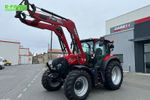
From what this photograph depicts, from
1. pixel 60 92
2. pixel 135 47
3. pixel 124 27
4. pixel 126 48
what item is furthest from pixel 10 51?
pixel 60 92

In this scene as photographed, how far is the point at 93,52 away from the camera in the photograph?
577 centimetres

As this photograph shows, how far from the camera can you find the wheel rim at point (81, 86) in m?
4.39

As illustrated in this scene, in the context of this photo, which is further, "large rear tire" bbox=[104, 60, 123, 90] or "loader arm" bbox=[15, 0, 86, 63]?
"large rear tire" bbox=[104, 60, 123, 90]

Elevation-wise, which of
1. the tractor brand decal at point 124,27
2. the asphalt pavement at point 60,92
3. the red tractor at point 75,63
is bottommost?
the asphalt pavement at point 60,92

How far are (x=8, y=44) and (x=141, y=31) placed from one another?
36097 millimetres

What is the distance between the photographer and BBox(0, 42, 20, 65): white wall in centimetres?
3574

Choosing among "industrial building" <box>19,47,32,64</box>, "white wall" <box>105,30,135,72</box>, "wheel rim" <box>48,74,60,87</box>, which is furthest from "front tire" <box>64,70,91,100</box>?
"industrial building" <box>19,47,32,64</box>

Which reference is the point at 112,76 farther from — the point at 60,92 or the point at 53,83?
the point at 53,83

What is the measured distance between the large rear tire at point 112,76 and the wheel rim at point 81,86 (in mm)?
1384

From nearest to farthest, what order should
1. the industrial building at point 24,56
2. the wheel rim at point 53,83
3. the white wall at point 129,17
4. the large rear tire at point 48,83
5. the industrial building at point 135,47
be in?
the large rear tire at point 48,83, the wheel rim at point 53,83, the industrial building at point 135,47, the white wall at point 129,17, the industrial building at point 24,56

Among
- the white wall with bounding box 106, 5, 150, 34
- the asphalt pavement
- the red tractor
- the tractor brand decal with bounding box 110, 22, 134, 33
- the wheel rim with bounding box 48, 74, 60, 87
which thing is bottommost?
the asphalt pavement

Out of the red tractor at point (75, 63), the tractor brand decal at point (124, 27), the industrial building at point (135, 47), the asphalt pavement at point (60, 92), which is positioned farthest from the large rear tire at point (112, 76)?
the tractor brand decal at point (124, 27)

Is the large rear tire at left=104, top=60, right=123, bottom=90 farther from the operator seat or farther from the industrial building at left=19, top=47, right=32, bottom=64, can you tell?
the industrial building at left=19, top=47, right=32, bottom=64

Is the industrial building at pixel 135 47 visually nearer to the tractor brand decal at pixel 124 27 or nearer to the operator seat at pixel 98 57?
the tractor brand decal at pixel 124 27
